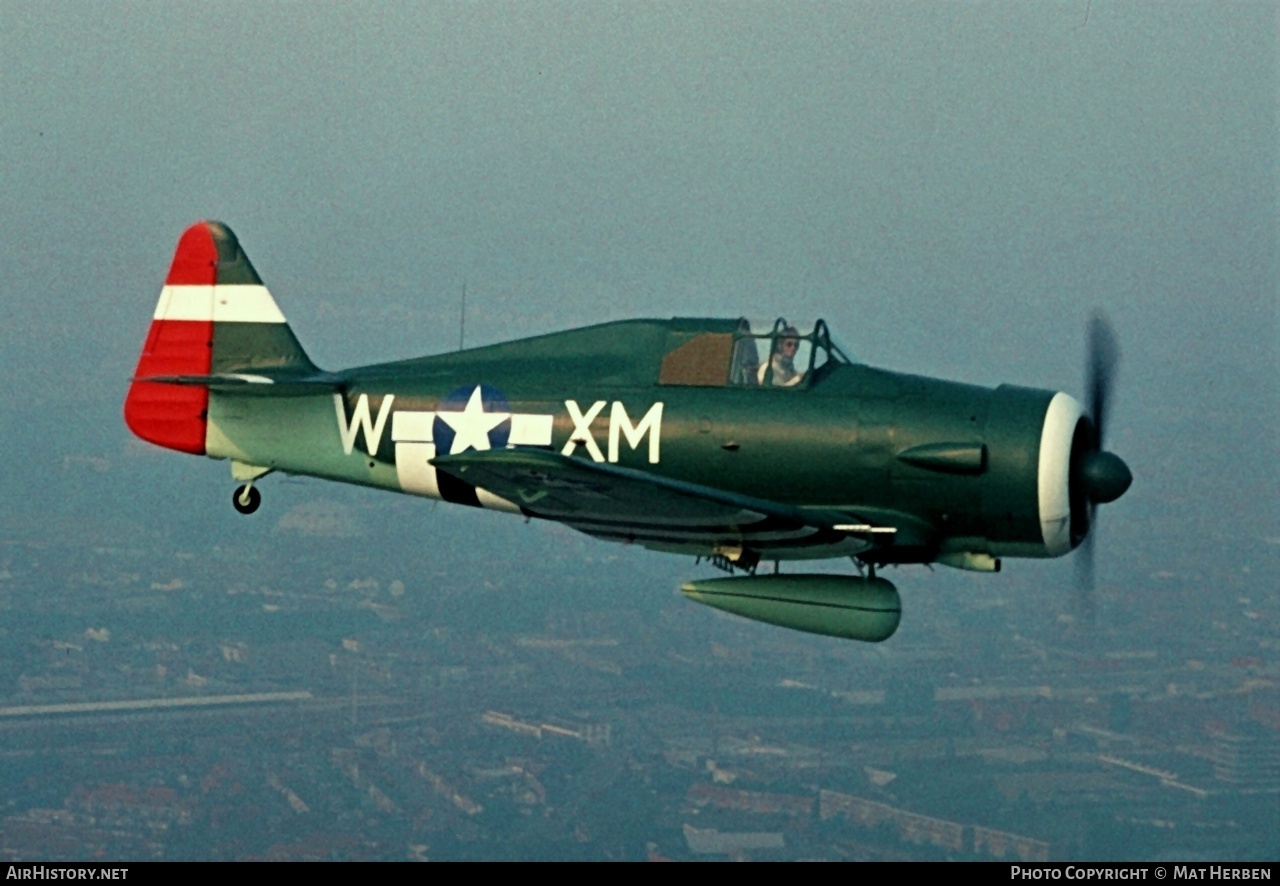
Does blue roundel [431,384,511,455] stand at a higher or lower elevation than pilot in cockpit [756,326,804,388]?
lower

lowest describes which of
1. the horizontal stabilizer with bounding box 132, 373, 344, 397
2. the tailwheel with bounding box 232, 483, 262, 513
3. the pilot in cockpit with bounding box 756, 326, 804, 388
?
the tailwheel with bounding box 232, 483, 262, 513

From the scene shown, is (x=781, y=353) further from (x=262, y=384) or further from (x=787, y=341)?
(x=262, y=384)

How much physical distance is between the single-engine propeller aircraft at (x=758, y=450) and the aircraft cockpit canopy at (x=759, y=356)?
0.01 m

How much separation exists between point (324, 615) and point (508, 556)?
5948mm

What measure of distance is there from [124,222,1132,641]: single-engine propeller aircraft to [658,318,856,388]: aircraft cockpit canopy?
0.04 ft

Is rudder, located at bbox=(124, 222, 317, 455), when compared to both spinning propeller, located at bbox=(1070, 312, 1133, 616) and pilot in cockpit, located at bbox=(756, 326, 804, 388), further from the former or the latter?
spinning propeller, located at bbox=(1070, 312, 1133, 616)

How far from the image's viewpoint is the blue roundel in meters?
15.6

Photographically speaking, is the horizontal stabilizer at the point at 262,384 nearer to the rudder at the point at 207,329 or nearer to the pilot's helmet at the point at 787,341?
the rudder at the point at 207,329

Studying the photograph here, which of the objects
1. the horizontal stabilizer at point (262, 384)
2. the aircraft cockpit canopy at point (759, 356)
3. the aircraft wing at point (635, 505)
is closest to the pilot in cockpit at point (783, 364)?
the aircraft cockpit canopy at point (759, 356)

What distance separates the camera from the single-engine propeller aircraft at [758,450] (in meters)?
14.6

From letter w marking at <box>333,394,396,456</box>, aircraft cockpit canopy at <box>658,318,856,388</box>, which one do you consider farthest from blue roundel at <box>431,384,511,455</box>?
aircraft cockpit canopy at <box>658,318,856,388</box>

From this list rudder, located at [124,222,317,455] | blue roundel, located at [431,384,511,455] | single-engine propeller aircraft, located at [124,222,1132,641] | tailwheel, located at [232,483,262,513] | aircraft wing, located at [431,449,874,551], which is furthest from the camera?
rudder, located at [124,222,317,455]

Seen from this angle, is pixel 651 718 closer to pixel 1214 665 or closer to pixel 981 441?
pixel 1214 665

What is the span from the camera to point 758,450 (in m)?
15.0
